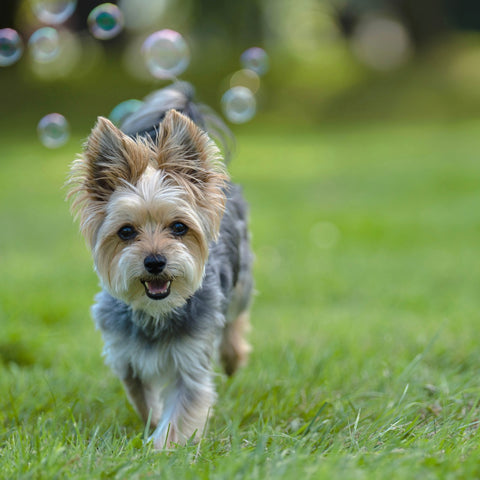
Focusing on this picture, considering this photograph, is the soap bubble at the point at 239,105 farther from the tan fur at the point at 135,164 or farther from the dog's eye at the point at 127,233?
the dog's eye at the point at 127,233

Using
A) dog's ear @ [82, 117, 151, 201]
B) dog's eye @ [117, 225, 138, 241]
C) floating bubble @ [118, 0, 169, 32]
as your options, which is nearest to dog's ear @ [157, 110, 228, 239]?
dog's ear @ [82, 117, 151, 201]

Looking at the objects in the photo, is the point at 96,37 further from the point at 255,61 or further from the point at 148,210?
the point at 148,210

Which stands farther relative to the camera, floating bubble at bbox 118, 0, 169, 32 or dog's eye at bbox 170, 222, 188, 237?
floating bubble at bbox 118, 0, 169, 32

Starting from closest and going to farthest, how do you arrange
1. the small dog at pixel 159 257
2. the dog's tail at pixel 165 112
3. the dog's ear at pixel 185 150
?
the small dog at pixel 159 257, the dog's ear at pixel 185 150, the dog's tail at pixel 165 112

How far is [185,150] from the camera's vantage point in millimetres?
4469

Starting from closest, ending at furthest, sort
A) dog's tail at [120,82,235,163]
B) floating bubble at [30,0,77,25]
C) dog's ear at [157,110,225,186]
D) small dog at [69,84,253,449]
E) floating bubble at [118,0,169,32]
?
small dog at [69,84,253,449] < dog's ear at [157,110,225,186] < dog's tail at [120,82,235,163] < floating bubble at [30,0,77,25] < floating bubble at [118,0,169,32]

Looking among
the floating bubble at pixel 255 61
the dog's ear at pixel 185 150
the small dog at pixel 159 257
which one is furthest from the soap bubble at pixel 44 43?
the dog's ear at pixel 185 150

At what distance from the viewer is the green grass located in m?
3.49

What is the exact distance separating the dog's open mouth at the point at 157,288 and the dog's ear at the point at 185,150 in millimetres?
642

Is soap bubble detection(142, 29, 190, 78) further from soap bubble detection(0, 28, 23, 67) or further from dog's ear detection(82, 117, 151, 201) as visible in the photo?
dog's ear detection(82, 117, 151, 201)

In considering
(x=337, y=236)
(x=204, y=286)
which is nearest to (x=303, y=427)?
(x=204, y=286)

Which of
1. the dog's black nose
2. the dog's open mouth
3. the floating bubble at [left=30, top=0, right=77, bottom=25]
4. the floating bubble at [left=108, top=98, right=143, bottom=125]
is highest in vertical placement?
the floating bubble at [left=30, top=0, right=77, bottom=25]

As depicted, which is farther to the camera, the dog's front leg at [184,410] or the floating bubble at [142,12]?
the floating bubble at [142,12]

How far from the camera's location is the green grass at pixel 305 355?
3486 millimetres
